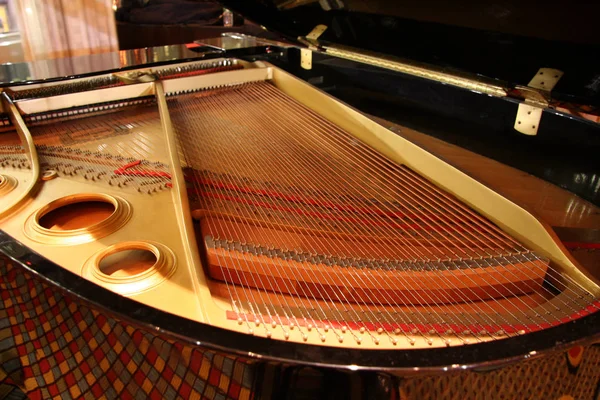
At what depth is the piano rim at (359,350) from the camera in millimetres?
886

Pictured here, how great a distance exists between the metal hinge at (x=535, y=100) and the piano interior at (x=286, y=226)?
545mm

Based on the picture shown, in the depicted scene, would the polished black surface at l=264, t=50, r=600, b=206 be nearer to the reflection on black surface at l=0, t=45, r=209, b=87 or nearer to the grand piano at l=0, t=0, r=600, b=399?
the grand piano at l=0, t=0, r=600, b=399

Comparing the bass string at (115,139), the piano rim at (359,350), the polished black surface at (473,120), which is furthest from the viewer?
the bass string at (115,139)

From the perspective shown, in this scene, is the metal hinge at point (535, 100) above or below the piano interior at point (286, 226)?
above

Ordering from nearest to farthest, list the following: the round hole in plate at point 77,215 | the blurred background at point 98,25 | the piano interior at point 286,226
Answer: the piano interior at point 286,226 < the round hole in plate at point 77,215 < the blurred background at point 98,25

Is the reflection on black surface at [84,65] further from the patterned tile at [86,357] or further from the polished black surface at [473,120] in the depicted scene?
the patterned tile at [86,357]

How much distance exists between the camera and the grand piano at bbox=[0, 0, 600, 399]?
0.98 metres

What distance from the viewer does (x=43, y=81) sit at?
2.59m

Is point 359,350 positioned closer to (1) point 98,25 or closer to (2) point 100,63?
(2) point 100,63

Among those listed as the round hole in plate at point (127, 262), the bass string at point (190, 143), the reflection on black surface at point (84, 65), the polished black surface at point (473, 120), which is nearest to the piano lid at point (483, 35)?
the polished black surface at point (473, 120)

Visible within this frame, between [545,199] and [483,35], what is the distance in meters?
0.82

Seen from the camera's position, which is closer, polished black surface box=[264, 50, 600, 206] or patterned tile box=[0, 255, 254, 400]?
patterned tile box=[0, 255, 254, 400]

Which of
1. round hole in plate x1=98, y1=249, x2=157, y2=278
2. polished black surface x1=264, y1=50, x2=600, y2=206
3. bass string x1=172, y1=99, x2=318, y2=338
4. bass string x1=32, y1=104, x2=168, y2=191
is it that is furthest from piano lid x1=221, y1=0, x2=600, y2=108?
round hole in plate x1=98, y1=249, x2=157, y2=278

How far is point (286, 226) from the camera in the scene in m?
1.64
